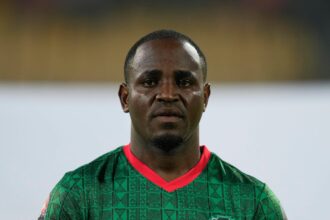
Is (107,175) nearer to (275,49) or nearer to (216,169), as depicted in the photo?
(216,169)

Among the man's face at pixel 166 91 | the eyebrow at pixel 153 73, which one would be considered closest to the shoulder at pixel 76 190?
the man's face at pixel 166 91

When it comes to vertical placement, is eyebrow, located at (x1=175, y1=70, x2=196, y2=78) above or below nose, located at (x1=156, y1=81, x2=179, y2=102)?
above

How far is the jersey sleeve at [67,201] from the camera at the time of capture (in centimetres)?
143

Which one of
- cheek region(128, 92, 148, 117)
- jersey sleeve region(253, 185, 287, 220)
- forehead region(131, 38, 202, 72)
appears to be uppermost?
forehead region(131, 38, 202, 72)

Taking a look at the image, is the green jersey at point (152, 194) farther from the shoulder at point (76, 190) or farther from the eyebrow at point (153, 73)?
the eyebrow at point (153, 73)

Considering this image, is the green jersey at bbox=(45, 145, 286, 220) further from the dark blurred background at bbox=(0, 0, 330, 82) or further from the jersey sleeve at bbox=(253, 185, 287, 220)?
the dark blurred background at bbox=(0, 0, 330, 82)

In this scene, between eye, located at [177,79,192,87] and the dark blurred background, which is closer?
eye, located at [177,79,192,87]

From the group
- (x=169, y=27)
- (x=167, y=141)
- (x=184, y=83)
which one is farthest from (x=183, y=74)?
(x=169, y=27)

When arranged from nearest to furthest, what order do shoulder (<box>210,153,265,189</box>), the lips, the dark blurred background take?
the lips
shoulder (<box>210,153,265,189</box>)
the dark blurred background

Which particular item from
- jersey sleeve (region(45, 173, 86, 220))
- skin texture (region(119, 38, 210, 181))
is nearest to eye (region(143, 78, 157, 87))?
skin texture (region(119, 38, 210, 181))

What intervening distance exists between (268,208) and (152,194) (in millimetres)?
236

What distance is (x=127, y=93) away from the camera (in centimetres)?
155

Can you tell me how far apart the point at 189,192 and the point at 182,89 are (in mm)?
214

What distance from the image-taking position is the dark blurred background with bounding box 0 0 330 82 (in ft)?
10.0
